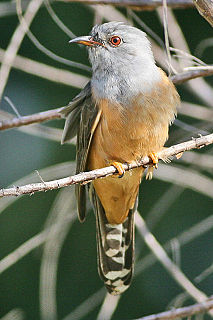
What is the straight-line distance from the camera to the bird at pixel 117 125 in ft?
14.7

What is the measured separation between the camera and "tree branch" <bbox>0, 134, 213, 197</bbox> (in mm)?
3371

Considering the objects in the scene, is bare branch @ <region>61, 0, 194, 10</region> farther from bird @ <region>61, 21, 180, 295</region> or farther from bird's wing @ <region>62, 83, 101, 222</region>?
bird's wing @ <region>62, 83, 101, 222</region>

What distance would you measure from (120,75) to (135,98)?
32cm

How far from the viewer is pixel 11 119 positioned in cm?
498

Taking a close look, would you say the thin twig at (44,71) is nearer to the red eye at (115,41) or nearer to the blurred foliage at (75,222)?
the red eye at (115,41)

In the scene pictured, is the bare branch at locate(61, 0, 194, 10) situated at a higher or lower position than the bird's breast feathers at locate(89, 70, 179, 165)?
higher

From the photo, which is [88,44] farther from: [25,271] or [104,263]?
[25,271]

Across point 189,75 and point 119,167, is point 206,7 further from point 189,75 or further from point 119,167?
point 119,167

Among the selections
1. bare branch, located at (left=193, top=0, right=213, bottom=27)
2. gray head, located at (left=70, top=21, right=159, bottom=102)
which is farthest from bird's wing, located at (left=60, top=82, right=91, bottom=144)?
bare branch, located at (left=193, top=0, right=213, bottom=27)

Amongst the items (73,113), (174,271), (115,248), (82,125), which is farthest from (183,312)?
(73,113)

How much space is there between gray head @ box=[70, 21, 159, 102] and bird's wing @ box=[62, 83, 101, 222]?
152 mm

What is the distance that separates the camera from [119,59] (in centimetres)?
486

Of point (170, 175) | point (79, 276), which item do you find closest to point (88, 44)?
A: point (170, 175)

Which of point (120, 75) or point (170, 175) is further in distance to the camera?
point (170, 175)
